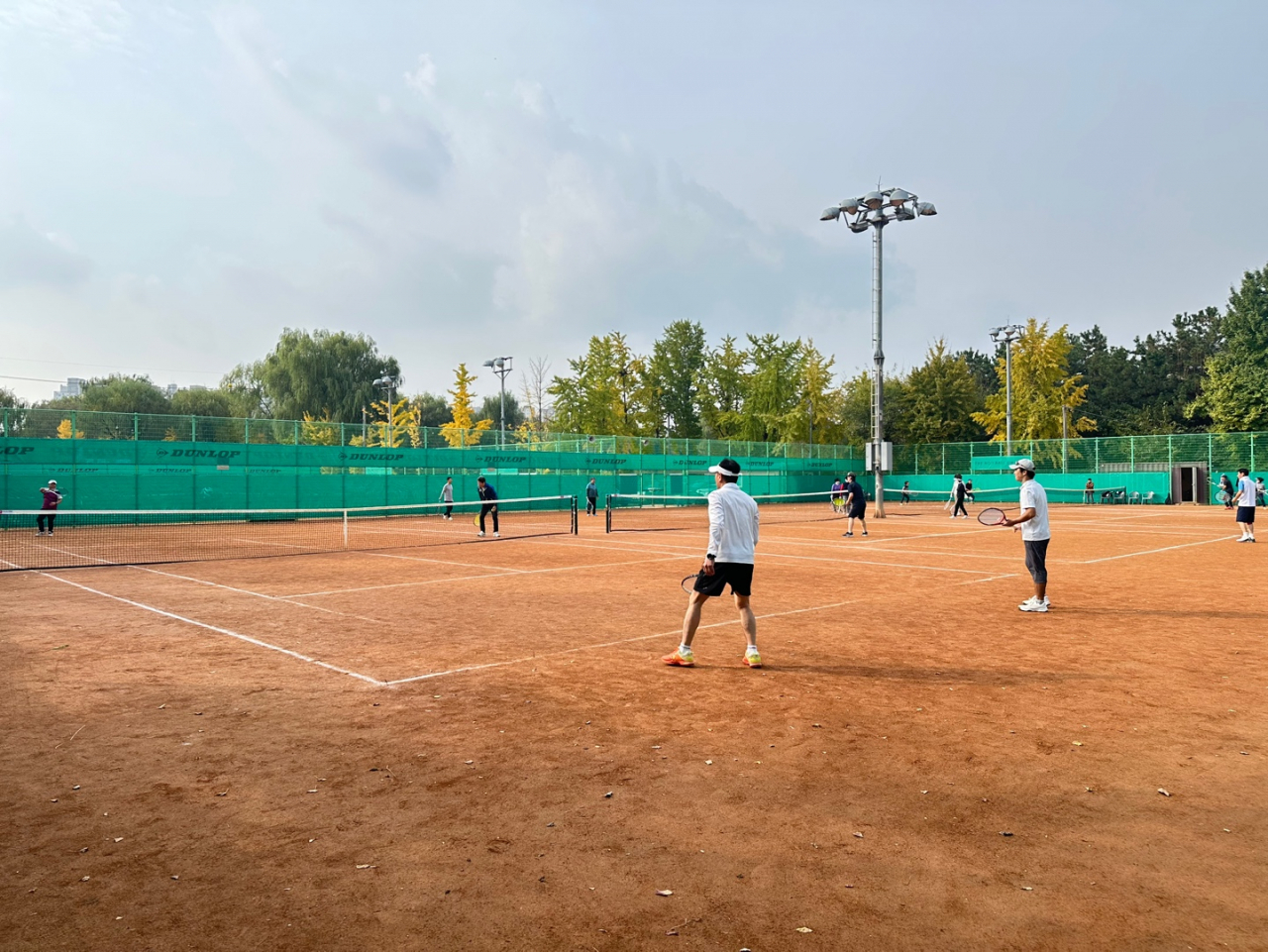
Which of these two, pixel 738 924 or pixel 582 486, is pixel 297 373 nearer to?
pixel 582 486

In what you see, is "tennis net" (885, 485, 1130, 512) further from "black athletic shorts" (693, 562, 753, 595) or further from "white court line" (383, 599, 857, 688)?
"black athletic shorts" (693, 562, 753, 595)

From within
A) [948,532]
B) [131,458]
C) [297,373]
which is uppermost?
[297,373]

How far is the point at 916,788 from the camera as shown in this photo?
4.93 metres

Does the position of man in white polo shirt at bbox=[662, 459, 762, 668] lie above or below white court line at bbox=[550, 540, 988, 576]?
above

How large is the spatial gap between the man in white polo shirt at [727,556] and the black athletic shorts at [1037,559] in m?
4.84

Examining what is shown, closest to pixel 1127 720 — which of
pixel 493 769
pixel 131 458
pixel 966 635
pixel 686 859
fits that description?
pixel 966 635

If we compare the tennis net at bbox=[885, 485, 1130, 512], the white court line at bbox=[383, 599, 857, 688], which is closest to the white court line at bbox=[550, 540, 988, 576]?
the white court line at bbox=[383, 599, 857, 688]

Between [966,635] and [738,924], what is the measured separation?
6601 mm

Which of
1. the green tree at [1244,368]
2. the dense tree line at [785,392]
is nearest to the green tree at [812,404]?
the dense tree line at [785,392]

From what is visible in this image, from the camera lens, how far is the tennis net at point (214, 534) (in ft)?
63.6

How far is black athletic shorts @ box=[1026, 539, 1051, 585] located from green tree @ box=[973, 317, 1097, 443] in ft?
193

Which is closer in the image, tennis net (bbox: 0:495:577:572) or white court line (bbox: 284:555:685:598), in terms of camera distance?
white court line (bbox: 284:555:685:598)

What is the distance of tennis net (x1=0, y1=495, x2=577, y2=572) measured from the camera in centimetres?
1938

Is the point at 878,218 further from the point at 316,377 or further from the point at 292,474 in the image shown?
the point at 316,377
